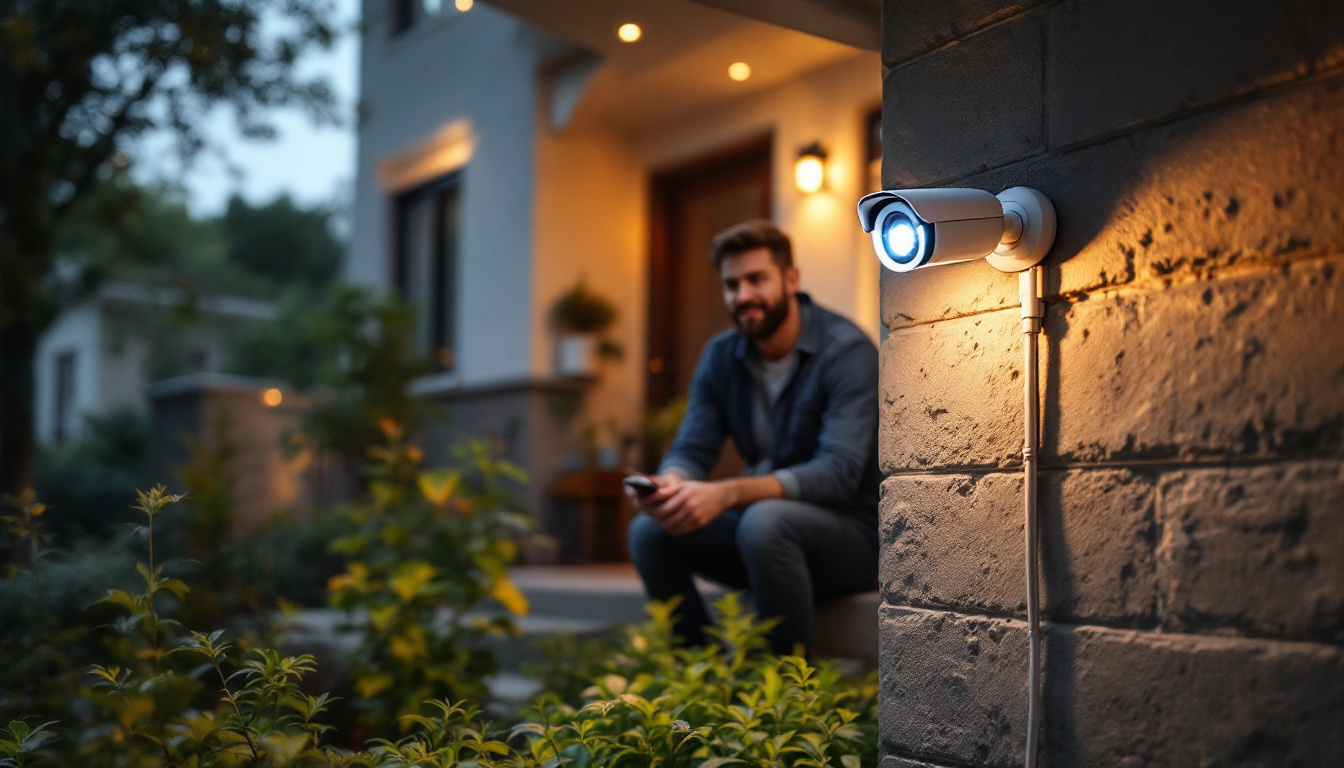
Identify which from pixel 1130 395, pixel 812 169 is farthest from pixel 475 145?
pixel 1130 395

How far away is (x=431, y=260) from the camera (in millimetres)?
7199

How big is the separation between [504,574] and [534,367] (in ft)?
9.47

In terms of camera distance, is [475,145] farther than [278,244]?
No

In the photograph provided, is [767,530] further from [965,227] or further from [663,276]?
[663,276]

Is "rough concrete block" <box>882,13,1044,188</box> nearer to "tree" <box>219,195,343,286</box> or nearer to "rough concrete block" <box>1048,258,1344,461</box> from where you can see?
"rough concrete block" <box>1048,258,1344,461</box>

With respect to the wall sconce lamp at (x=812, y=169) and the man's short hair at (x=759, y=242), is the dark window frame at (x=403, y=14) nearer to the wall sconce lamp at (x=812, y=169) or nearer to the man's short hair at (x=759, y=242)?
the wall sconce lamp at (x=812, y=169)

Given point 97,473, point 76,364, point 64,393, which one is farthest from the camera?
point 64,393

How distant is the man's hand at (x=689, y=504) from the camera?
8.10ft

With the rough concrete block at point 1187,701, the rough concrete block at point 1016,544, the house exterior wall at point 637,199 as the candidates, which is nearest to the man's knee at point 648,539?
the rough concrete block at point 1016,544

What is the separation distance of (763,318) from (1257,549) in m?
1.70

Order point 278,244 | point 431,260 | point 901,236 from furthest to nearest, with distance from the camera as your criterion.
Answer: point 278,244, point 431,260, point 901,236

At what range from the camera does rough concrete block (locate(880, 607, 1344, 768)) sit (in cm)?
115

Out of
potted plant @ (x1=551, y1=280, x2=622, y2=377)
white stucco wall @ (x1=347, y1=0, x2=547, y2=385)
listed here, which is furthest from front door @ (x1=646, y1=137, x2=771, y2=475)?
white stucco wall @ (x1=347, y1=0, x2=547, y2=385)

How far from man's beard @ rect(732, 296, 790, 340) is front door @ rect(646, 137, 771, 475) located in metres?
2.67
